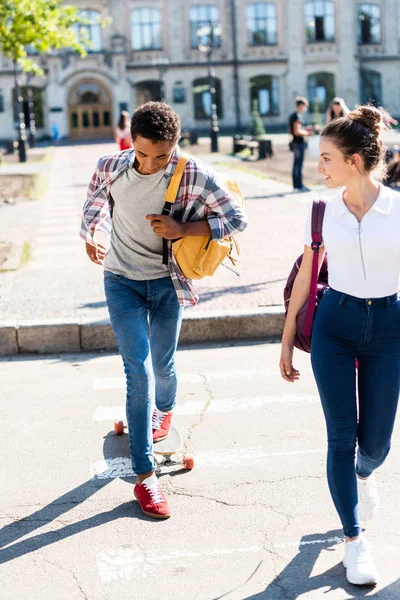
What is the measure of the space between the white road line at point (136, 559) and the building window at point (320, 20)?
5708 centimetres

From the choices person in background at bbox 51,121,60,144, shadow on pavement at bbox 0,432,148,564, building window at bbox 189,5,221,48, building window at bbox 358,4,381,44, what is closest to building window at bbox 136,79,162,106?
building window at bbox 189,5,221,48

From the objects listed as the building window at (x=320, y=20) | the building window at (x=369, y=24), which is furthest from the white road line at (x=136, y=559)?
the building window at (x=369, y=24)

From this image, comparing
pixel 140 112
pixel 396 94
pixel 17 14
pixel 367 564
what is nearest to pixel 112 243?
pixel 140 112

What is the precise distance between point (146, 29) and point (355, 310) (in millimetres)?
55991

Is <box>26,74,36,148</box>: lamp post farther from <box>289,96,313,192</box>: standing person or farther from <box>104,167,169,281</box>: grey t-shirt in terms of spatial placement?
<box>104,167,169,281</box>: grey t-shirt

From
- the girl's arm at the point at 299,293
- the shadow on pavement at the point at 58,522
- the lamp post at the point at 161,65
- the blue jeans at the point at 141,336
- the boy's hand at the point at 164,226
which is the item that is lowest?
the shadow on pavement at the point at 58,522

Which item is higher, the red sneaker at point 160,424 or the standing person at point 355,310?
the standing person at point 355,310

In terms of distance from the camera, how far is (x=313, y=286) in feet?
12.3

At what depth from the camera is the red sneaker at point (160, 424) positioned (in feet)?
17.3

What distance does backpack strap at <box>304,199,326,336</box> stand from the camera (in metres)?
3.68

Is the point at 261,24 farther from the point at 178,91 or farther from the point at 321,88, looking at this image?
the point at 178,91

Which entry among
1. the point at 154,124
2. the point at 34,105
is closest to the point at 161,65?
the point at 34,105

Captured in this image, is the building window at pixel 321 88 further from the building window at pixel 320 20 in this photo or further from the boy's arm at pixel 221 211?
the boy's arm at pixel 221 211

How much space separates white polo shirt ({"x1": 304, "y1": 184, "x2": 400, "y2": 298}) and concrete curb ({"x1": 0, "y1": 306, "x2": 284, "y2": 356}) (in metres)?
4.55
